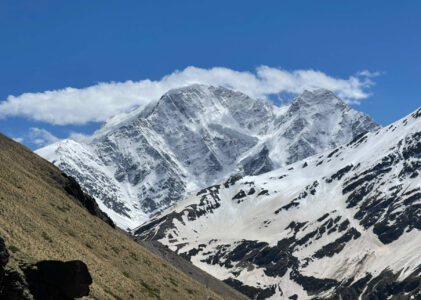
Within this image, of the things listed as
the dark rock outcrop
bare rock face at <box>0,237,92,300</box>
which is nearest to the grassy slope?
bare rock face at <box>0,237,92,300</box>

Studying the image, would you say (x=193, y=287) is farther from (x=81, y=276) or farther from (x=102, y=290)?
(x=81, y=276)

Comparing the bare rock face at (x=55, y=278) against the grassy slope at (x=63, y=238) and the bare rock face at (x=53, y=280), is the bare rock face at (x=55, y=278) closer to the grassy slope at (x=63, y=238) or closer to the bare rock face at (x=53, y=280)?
the bare rock face at (x=53, y=280)

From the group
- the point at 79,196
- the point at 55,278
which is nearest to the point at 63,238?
the point at 55,278

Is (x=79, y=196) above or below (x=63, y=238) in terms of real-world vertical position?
above

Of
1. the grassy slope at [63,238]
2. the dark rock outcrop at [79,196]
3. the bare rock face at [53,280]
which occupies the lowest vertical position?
the bare rock face at [53,280]

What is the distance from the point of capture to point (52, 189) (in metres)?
80.4

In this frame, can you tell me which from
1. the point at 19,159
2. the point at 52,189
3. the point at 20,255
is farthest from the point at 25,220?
the point at 19,159

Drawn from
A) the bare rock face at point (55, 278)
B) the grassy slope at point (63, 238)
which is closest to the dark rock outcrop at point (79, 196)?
the grassy slope at point (63, 238)

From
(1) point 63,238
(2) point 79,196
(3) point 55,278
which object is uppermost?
(2) point 79,196

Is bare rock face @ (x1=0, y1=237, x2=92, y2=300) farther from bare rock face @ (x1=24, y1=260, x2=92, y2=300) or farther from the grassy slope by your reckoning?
the grassy slope

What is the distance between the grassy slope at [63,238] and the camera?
45138 mm

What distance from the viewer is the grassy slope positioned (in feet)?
148

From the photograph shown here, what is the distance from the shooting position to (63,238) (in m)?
55.9

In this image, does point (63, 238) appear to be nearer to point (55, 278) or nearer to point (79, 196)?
point (55, 278)
